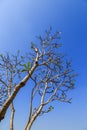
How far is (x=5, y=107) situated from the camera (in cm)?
686

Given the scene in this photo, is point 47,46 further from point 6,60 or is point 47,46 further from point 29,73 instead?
point 29,73

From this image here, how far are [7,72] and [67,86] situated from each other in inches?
173

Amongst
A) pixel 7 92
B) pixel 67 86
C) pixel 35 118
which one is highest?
pixel 67 86

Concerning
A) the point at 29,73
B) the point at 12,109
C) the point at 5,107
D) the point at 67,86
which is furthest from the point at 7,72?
the point at 5,107

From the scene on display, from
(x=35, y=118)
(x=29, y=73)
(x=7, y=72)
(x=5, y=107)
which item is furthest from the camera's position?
(x=7, y=72)

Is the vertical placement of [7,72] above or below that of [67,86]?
below

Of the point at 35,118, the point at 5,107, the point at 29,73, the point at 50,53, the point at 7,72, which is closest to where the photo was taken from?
the point at 5,107

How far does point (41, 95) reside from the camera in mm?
15312

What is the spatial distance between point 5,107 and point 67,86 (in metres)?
9.35

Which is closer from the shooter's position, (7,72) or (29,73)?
(29,73)

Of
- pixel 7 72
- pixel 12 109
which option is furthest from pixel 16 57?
pixel 12 109

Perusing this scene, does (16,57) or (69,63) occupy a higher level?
(69,63)

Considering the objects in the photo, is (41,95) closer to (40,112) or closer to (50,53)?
(40,112)

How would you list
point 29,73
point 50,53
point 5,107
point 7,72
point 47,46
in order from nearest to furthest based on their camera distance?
point 5,107
point 29,73
point 50,53
point 47,46
point 7,72
